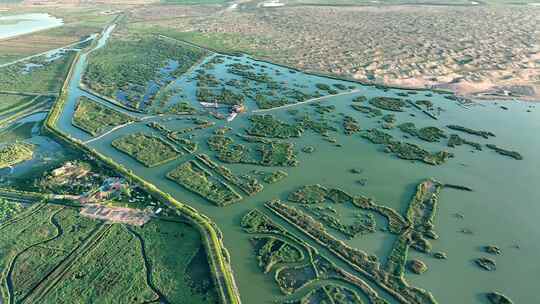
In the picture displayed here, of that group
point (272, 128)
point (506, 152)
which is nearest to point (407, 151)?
point (506, 152)

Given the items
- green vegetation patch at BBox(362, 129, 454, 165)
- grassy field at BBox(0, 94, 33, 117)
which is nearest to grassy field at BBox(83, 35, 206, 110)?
grassy field at BBox(0, 94, 33, 117)

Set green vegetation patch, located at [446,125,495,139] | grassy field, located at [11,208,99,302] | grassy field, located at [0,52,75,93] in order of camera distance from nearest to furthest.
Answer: grassy field, located at [11,208,99,302], green vegetation patch, located at [446,125,495,139], grassy field, located at [0,52,75,93]

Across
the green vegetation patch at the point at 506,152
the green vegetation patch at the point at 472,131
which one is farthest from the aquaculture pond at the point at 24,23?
the green vegetation patch at the point at 506,152

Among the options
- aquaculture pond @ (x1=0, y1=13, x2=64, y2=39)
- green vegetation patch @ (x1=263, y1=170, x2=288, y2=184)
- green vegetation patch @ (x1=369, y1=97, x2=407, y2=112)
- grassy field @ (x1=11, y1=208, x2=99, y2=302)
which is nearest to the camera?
grassy field @ (x1=11, y1=208, x2=99, y2=302)

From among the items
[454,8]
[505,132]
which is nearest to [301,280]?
[505,132]

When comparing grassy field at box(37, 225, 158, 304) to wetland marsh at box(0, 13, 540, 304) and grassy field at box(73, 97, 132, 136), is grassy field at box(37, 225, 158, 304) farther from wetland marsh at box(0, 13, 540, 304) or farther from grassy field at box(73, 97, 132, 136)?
grassy field at box(73, 97, 132, 136)
